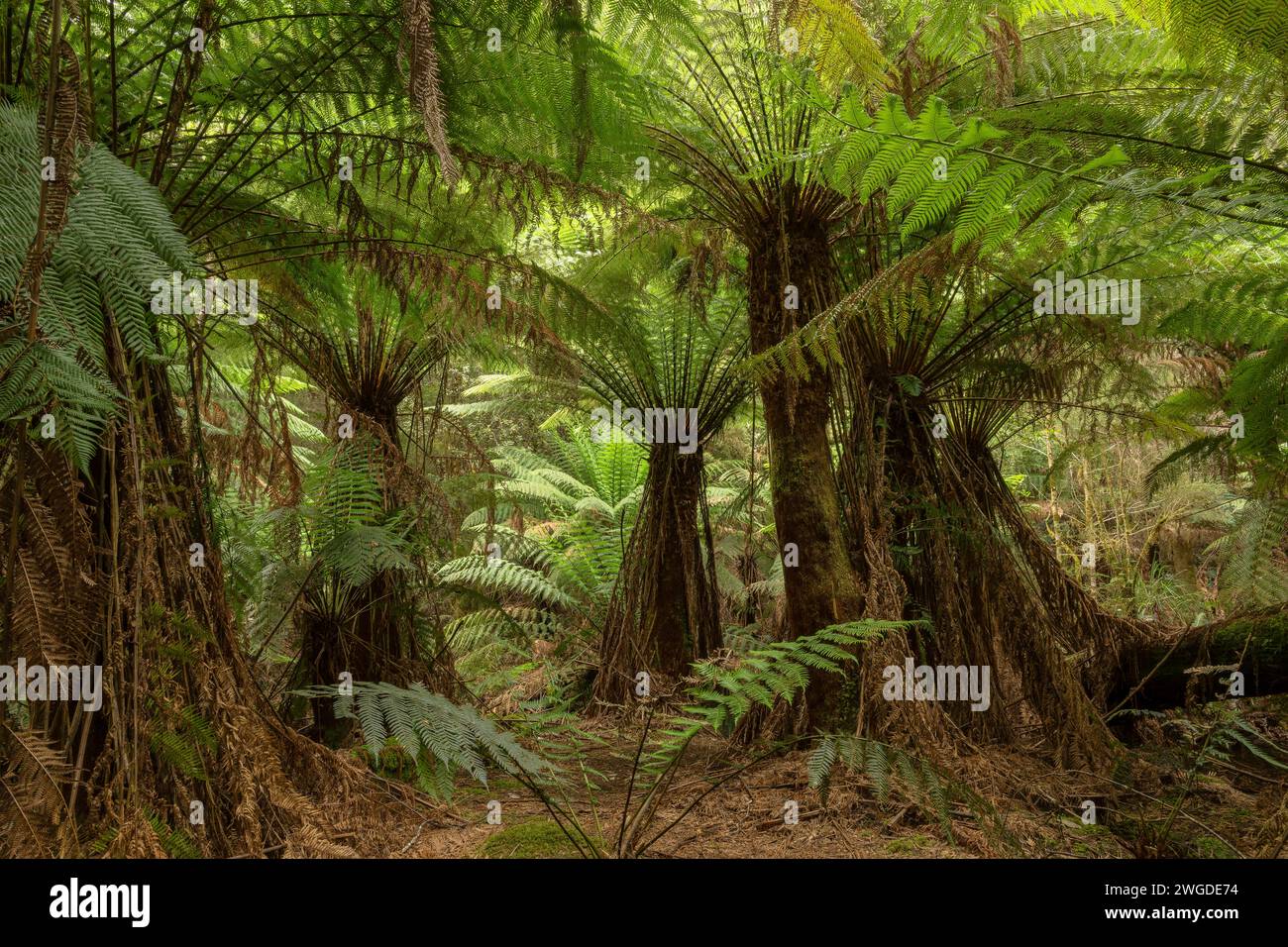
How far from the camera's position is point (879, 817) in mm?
1770

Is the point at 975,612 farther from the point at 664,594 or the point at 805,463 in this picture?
the point at 664,594

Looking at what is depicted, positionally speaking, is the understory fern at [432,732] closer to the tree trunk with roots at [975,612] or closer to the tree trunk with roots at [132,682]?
the tree trunk with roots at [132,682]

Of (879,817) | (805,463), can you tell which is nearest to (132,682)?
(879,817)

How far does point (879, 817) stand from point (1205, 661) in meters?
1.22

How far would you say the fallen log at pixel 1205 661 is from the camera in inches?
87.0

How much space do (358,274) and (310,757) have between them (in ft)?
4.06

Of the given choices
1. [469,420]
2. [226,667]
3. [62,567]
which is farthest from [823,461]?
[469,420]

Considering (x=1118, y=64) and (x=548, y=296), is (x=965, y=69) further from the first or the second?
(x=548, y=296)

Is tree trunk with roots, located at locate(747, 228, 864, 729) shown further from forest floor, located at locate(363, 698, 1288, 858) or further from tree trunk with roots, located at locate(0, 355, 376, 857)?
tree trunk with roots, located at locate(0, 355, 376, 857)

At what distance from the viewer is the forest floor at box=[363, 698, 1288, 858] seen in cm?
159

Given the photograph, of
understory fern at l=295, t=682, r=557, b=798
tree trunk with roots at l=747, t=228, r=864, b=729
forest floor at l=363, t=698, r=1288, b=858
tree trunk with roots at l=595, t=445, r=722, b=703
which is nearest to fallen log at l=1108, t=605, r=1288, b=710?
forest floor at l=363, t=698, r=1288, b=858

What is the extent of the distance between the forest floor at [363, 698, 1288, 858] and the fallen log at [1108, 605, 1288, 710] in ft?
0.73

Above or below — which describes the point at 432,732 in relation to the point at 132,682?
below

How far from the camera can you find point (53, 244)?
0.96 meters
